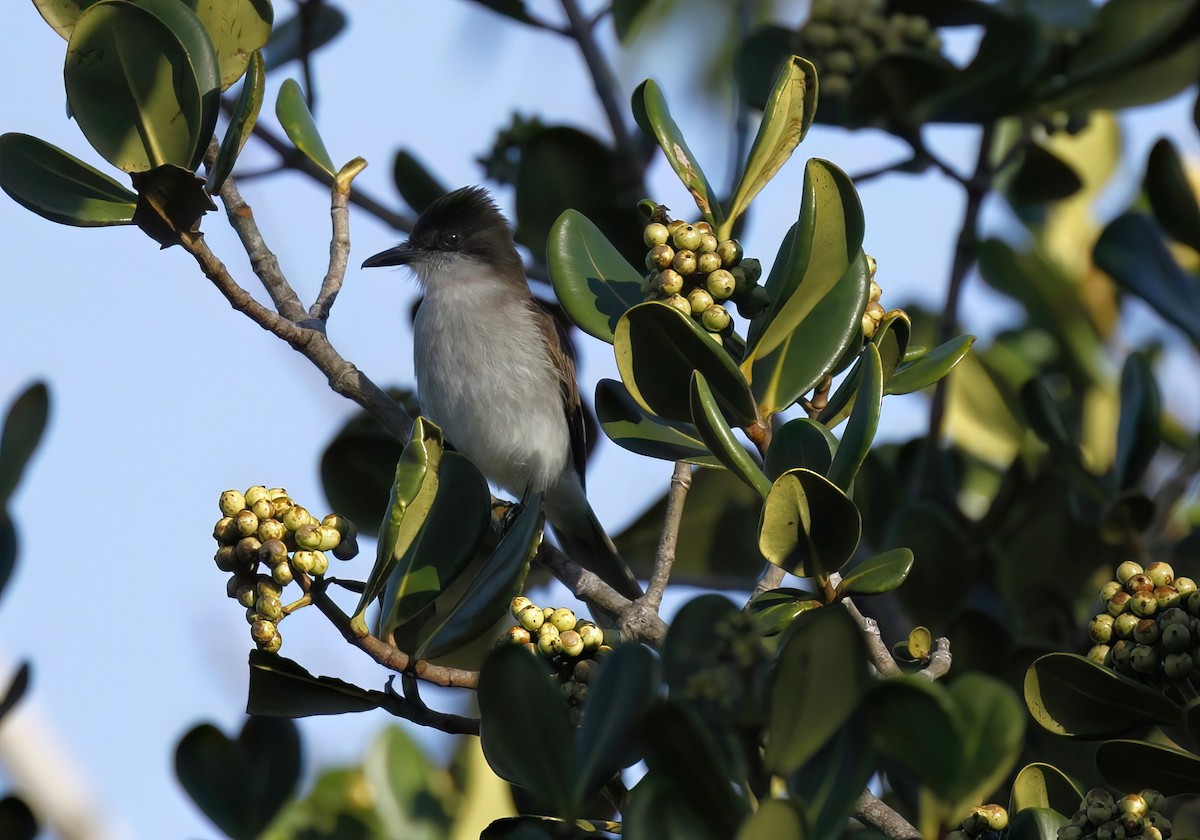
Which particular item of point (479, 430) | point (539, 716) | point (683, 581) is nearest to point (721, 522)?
point (683, 581)

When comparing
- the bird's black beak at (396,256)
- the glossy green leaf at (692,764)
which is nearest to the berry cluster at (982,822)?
the glossy green leaf at (692,764)

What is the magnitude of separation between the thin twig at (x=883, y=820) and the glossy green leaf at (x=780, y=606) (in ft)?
0.85

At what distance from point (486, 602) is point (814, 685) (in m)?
0.68

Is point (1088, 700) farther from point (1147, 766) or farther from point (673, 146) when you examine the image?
point (673, 146)

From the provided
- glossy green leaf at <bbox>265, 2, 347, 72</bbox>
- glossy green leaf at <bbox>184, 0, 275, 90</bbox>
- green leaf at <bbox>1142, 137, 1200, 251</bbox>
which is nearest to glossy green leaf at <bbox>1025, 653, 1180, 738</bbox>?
green leaf at <bbox>1142, 137, 1200, 251</bbox>

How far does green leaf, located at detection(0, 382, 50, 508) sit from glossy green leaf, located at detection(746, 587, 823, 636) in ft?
5.47

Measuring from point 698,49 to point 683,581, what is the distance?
2299 millimetres

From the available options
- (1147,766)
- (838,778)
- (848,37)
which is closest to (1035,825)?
(1147,766)

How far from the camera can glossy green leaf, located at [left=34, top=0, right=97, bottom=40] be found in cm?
247

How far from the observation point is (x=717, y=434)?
6.24 feet

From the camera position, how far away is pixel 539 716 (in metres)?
1.71

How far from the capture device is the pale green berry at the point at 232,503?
2.01 meters

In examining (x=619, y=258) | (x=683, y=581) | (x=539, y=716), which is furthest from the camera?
(x=683, y=581)

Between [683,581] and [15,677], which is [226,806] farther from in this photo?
[683,581]
